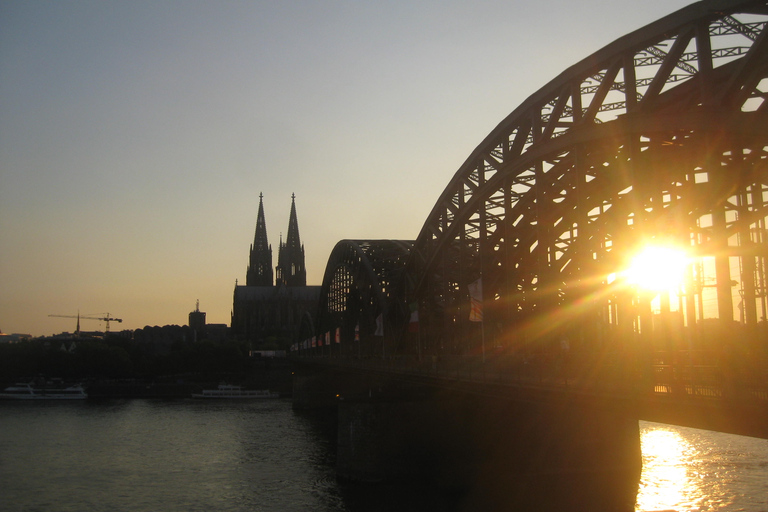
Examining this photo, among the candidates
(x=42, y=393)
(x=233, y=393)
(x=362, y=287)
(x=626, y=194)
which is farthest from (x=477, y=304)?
(x=42, y=393)

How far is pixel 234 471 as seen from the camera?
149ft

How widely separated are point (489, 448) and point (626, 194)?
1516 cm

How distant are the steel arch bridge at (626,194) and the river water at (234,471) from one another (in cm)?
792

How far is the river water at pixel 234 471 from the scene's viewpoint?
3516 cm

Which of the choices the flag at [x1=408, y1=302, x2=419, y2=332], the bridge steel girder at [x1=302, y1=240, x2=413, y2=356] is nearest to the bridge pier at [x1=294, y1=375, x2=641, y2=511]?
the flag at [x1=408, y1=302, x2=419, y2=332]

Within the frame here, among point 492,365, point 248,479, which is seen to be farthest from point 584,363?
point 248,479

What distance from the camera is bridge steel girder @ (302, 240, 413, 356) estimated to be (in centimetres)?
7094

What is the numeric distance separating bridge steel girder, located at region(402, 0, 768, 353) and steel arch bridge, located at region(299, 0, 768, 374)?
0.06m

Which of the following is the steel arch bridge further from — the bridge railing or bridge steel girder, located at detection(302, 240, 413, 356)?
bridge steel girder, located at detection(302, 240, 413, 356)

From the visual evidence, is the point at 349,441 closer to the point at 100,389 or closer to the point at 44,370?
the point at 100,389

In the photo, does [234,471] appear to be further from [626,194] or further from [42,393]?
[42,393]

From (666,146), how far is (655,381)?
1312 cm

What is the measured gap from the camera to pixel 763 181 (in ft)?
88.9

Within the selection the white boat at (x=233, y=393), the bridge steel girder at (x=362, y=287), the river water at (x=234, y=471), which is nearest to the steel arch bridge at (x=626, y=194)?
the river water at (x=234, y=471)
